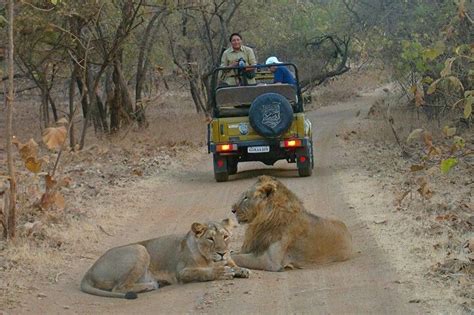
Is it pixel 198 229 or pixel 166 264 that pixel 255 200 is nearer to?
pixel 198 229

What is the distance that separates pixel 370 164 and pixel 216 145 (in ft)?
11.0

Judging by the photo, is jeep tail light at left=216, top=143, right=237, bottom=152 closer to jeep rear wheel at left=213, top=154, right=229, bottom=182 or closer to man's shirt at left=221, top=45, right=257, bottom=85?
jeep rear wheel at left=213, top=154, right=229, bottom=182

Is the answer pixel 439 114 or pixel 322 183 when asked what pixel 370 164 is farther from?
pixel 439 114

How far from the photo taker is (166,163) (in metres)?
18.9

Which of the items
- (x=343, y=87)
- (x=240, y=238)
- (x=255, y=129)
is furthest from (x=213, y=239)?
(x=343, y=87)

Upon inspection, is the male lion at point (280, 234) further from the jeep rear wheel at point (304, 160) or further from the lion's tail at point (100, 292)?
the jeep rear wheel at point (304, 160)

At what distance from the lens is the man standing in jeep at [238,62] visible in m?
16.3

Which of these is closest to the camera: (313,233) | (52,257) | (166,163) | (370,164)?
(313,233)

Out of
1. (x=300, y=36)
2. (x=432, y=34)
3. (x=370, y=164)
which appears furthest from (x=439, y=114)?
(x=300, y=36)

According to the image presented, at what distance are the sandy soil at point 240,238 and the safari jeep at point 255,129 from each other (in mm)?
420

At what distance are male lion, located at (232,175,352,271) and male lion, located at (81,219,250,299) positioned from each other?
0.48 metres

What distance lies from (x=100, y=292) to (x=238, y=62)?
909 centimetres

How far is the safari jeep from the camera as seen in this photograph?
15.1 meters

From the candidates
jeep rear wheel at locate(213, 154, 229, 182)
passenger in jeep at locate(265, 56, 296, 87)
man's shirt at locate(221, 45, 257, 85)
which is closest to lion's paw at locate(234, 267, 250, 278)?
jeep rear wheel at locate(213, 154, 229, 182)
